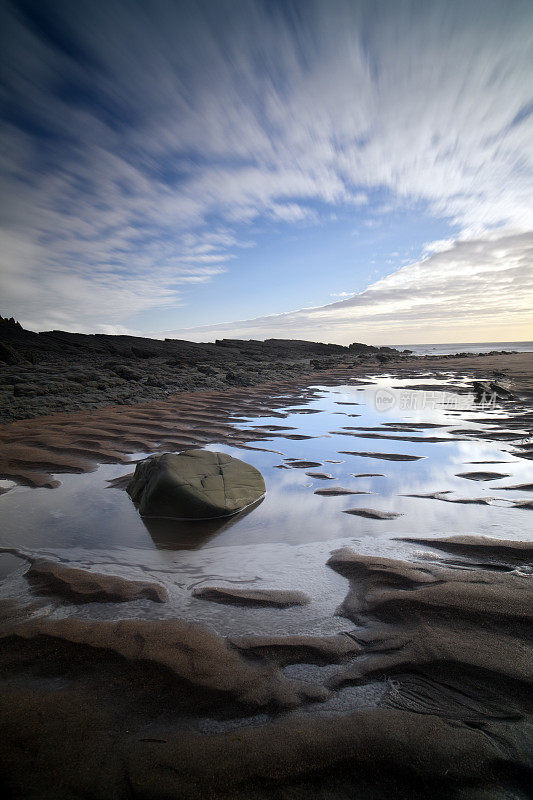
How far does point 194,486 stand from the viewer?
11.1 feet

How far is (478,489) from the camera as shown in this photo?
362cm

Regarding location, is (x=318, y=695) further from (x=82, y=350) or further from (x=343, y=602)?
(x=82, y=350)

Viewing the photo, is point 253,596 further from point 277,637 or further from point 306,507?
point 306,507

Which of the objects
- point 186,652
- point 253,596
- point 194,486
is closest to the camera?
point 186,652

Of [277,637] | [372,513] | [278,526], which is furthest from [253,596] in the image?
[372,513]

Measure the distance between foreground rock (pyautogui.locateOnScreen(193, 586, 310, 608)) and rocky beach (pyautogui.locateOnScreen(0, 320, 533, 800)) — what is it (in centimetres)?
1

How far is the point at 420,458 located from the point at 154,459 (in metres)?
3.39

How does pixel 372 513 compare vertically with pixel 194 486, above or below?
below

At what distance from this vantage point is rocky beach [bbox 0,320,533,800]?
3.75 ft

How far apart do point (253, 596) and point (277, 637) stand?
38 centimetres

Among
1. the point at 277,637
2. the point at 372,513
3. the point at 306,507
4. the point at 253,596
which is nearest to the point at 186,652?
the point at 277,637

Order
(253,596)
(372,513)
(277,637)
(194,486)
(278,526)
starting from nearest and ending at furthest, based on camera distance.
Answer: (277,637) < (253,596) < (278,526) < (372,513) < (194,486)

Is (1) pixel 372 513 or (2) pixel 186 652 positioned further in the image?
(1) pixel 372 513

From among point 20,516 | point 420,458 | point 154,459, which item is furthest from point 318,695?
point 420,458
